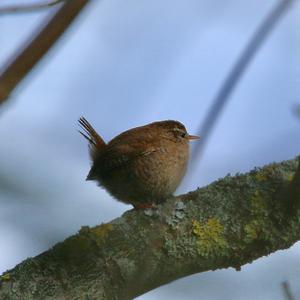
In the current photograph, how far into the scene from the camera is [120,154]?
11.6ft

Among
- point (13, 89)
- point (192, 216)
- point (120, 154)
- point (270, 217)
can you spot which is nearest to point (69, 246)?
point (192, 216)

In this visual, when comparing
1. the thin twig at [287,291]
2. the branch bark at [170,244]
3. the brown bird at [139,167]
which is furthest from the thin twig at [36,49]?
the brown bird at [139,167]

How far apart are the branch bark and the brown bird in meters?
1.02

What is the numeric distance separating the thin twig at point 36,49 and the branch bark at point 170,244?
1.53 meters

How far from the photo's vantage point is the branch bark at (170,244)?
2129mm

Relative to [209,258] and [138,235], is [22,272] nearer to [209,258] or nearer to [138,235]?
[138,235]

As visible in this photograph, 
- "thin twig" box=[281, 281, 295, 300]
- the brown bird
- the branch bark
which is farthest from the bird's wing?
"thin twig" box=[281, 281, 295, 300]

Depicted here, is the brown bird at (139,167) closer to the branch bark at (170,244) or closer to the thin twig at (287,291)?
the branch bark at (170,244)

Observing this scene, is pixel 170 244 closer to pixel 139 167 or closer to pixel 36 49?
pixel 139 167

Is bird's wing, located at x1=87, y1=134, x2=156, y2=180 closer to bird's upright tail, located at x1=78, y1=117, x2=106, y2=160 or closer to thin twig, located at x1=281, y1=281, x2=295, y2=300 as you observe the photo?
bird's upright tail, located at x1=78, y1=117, x2=106, y2=160

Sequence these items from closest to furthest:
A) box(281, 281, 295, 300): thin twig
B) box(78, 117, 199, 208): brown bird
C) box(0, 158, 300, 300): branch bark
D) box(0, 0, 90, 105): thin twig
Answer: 1. box(0, 0, 90, 105): thin twig
2. box(281, 281, 295, 300): thin twig
3. box(0, 158, 300, 300): branch bark
4. box(78, 117, 199, 208): brown bird

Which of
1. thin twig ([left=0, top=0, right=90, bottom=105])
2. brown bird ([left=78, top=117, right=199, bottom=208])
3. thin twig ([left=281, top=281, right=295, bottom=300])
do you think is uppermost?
brown bird ([left=78, top=117, right=199, bottom=208])

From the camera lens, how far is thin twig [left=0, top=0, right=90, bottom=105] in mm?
607

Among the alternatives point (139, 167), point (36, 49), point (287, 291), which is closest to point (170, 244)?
point (287, 291)
